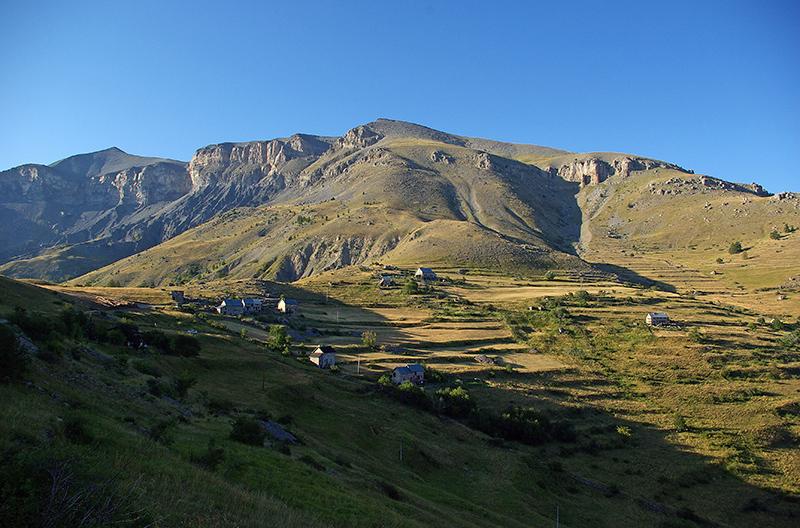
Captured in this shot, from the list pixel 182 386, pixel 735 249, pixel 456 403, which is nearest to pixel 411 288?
pixel 456 403

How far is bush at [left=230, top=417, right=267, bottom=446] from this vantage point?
24.4m

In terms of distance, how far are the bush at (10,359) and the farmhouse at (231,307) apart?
259ft

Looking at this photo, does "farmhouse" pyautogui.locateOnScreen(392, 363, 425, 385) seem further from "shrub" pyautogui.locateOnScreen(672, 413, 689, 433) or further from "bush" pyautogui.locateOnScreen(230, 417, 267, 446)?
"bush" pyautogui.locateOnScreen(230, 417, 267, 446)

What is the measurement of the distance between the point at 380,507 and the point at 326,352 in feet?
168

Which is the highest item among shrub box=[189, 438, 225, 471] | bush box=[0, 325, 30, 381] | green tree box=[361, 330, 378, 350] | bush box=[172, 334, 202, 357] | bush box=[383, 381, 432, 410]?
bush box=[0, 325, 30, 381]

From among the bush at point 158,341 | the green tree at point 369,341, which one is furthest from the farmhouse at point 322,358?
the bush at point 158,341

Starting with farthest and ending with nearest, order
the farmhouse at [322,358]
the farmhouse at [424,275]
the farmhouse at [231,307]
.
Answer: the farmhouse at [424,275]
the farmhouse at [231,307]
the farmhouse at [322,358]

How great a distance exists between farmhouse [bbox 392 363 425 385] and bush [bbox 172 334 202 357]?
23.9m

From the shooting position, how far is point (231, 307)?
98.6 metres

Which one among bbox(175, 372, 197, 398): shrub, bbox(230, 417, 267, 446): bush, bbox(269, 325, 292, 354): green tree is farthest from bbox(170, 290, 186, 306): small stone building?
bbox(230, 417, 267, 446): bush

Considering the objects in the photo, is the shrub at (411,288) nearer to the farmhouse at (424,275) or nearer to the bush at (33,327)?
the farmhouse at (424,275)

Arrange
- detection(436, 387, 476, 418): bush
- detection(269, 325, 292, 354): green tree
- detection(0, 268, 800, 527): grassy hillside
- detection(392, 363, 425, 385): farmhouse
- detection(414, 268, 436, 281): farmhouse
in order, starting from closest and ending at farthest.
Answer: detection(0, 268, 800, 527): grassy hillside
detection(436, 387, 476, 418): bush
detection(392, 363, 425, 385): farmhouse
detection(269, 325, 292, 354): green tree
detection(414, 268, 436, 281): farmhouse

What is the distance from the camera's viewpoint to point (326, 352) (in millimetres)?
70625

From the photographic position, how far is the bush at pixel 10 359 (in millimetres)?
17703
